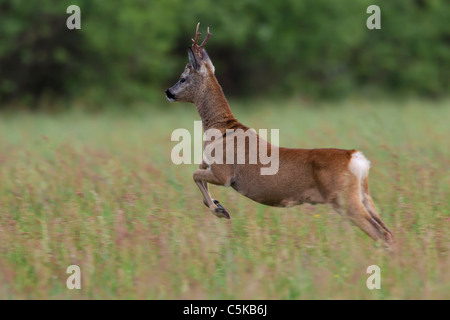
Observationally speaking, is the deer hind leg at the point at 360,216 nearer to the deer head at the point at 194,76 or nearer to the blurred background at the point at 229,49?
the deer head at the point at 194,76

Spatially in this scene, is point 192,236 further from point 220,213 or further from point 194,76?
point 194,76

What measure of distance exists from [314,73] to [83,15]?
10.5 metres

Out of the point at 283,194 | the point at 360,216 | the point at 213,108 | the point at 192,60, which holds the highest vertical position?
the point at 192,60

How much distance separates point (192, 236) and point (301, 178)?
1.04 metres

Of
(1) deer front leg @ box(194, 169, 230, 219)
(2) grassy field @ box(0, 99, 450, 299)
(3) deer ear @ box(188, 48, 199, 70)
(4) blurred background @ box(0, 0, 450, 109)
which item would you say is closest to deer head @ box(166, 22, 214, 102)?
(3) deer ear @ box(188, 48, 199, 70)

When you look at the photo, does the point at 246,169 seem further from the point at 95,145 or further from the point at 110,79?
the point at 110,79

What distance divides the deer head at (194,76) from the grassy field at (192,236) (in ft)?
3.62

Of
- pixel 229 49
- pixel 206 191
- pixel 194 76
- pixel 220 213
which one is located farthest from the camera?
pixel 229 49

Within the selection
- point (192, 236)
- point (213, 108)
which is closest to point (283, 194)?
point (192, 236)

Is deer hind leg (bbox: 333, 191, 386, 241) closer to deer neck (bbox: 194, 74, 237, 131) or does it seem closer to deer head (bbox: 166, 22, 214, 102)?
deer neck (bbox: 194, 74, 237, 131)

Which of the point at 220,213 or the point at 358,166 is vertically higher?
the point at 358,166

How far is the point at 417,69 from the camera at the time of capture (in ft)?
98.5

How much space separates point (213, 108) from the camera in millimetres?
7113

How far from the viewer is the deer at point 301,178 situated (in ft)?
19.6
